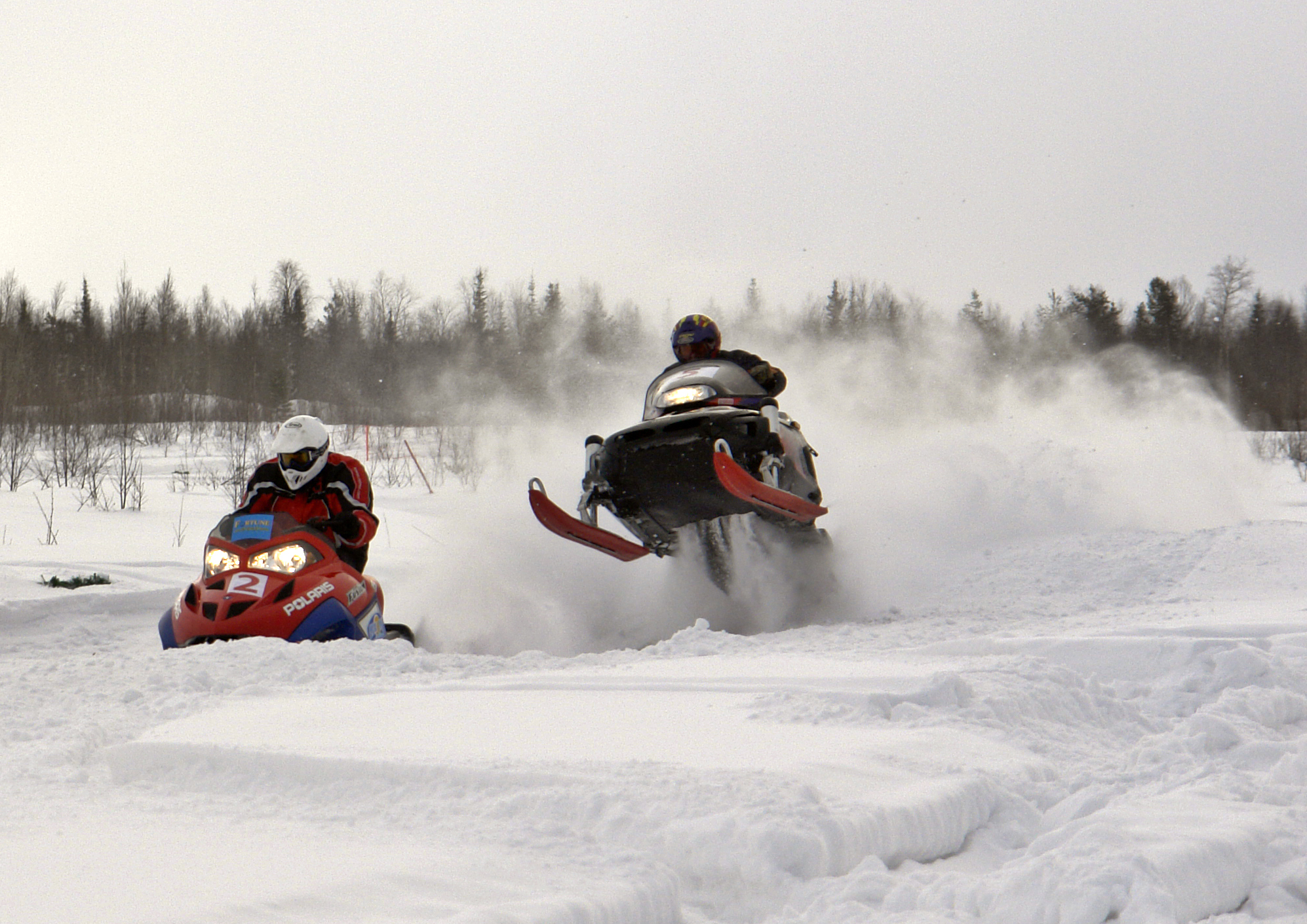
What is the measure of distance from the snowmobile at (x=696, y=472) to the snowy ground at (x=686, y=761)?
0.60 meters

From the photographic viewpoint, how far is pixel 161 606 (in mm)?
7719

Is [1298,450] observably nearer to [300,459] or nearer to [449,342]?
[300,459]

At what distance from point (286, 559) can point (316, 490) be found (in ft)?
2.60

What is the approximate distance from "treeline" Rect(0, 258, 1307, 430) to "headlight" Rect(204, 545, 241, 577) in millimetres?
22997

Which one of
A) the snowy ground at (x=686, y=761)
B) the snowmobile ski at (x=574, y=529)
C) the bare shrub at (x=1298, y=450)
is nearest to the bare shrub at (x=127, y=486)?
the snowy ground at (x=686, y=761)

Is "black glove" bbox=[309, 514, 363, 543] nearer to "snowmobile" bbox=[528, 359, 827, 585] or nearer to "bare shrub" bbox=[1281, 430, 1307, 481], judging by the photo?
"snowmobile" bbox=[528, 359, 827, 585]

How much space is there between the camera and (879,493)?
9.13m

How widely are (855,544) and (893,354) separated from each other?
5.92 metres

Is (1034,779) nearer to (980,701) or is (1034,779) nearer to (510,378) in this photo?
(980,701)

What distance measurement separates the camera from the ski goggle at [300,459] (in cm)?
607

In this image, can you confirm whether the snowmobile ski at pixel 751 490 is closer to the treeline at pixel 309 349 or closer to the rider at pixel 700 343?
the rider at pixel 700 343

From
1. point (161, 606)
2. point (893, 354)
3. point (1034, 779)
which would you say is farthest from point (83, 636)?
point (893, 354)

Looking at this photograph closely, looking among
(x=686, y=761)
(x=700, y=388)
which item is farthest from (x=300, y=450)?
(x=686, y=761)

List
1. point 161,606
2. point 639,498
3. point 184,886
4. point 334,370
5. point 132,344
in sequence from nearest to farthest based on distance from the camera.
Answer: point 184,886, point 639,498, point 161,606, point 132,344, point 334,370
